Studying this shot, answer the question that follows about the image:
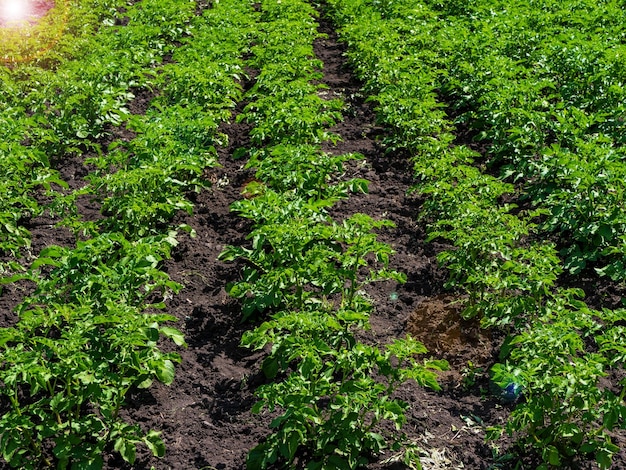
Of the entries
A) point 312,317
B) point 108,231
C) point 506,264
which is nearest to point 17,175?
point 108,231

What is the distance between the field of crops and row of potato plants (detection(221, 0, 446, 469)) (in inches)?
0.9

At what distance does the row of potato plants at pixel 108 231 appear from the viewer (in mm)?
4285

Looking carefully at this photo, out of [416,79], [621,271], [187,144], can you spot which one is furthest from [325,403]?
[416,79]


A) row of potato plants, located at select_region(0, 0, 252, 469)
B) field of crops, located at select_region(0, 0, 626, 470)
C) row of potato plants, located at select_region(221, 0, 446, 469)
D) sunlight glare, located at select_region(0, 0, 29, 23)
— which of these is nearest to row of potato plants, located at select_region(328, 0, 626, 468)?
field of crops, located at select_region(0, 0, 626, 470)

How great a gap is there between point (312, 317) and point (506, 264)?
142cm

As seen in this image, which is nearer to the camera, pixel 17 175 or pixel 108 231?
pixel 108 231

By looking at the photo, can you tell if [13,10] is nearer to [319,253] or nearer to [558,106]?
[558,106]

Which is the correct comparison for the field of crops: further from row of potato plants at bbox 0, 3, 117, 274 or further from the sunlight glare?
the sunlight glare

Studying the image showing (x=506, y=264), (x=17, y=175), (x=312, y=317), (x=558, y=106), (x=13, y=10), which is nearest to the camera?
(x=312, y=317)

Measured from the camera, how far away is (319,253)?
5141 millimetres

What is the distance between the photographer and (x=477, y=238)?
18.1 ft

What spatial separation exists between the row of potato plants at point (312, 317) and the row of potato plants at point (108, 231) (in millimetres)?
628

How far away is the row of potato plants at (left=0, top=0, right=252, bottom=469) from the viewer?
14.1 ft

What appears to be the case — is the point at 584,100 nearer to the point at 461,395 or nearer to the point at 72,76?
the point at 461,395
